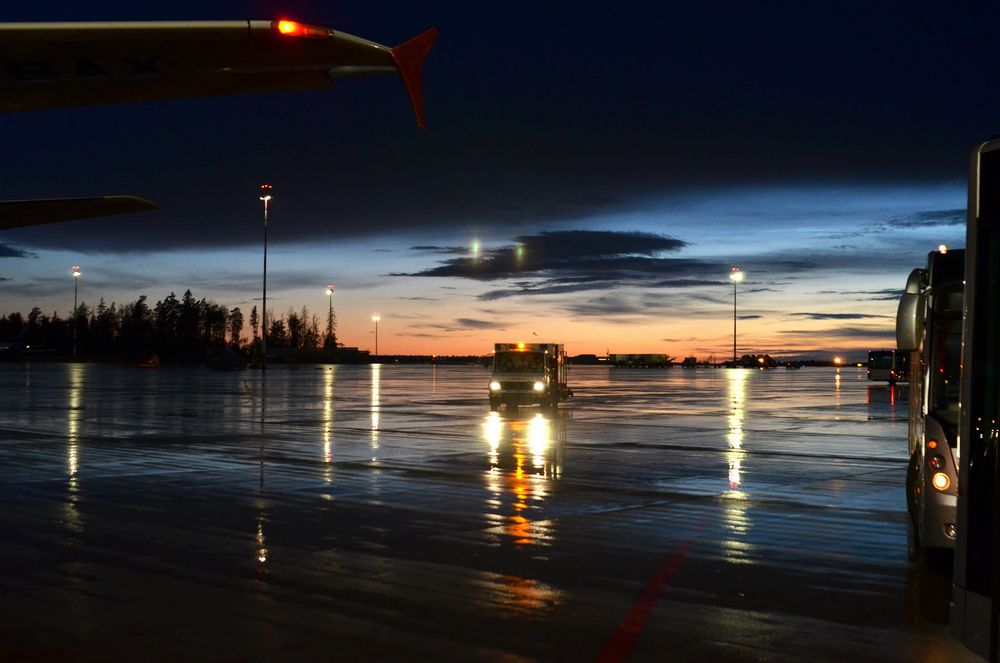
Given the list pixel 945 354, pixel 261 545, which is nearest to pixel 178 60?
pixel 261 545

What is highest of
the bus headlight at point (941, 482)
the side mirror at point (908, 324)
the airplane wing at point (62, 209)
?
the airplane wing at point (62, 209)

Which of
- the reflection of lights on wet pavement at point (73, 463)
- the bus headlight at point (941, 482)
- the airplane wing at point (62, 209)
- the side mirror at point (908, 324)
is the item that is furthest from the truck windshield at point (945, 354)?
the reflection of lights on wet pavement at point (73, 463)

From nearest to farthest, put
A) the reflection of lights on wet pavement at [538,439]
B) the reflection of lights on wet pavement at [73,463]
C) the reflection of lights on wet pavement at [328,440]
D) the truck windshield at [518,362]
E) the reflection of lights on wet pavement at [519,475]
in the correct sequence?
the reflection of lights on wet pavement at [519,475], the reflection of lights on wet pavement at [73,463], the reflection of lights on wet pavement at [328,440], the reflection of lights on wet pavement at [538,439], the truck windshield at [518,362]

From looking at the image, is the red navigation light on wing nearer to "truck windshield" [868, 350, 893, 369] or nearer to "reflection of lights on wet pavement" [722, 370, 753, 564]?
"reflection of lights on wet pavement" [722, 370, 753, 564]

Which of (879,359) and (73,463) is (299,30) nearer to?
(73,463)

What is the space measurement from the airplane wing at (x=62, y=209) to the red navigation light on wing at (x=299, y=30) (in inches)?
134

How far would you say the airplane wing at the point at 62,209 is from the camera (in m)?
8.57

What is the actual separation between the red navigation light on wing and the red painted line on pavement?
4.35 metres

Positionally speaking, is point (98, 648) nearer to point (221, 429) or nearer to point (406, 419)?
point (221, 429)

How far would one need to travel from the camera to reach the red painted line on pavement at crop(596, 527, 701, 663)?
7383mm

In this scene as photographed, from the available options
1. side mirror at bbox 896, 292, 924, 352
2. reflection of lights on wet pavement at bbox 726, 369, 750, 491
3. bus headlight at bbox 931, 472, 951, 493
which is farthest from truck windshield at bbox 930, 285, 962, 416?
reflection of lights on wet pavement at bbox 726, 369, 750, 491

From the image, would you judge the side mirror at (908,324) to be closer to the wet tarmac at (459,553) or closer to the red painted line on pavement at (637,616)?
the wet tarmac at (459,553)

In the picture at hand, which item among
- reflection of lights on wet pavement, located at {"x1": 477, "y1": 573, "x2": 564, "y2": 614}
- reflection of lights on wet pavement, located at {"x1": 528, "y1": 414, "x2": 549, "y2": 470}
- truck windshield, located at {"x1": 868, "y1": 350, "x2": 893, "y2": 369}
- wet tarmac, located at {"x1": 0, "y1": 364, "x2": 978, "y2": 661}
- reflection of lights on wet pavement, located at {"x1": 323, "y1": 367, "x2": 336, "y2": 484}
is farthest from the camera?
truck windshield, located at {"x1": 868, "y1": 350, "x2": 893, "y2": 369}

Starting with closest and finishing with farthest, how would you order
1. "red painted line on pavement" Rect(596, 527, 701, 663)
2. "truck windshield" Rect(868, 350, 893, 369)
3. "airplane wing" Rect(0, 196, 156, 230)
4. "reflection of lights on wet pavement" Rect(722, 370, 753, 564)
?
"red painted line on pavement" Rect(596, 527, 701, 663) → "airplane wing" Rect(0, 196, 156, 230) → "reflection of lights on wet pavement" Rect(722, 370, 753, 564) → "truck windshield" Rect(868, 350, 893, 369)
